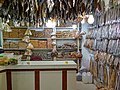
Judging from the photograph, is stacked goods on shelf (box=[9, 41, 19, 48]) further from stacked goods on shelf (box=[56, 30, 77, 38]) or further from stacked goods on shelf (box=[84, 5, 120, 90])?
stacked goods on shelf (box=[84, 5, 120, 90])

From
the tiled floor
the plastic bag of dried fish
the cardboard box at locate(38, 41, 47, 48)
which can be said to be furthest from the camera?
the cardboard box at locate(38, 41, 47, 48)

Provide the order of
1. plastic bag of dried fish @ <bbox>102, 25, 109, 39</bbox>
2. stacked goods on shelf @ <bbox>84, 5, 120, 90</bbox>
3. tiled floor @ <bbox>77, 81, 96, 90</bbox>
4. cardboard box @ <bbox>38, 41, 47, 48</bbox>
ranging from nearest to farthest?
stacked goods on shelf @ <bbox>84, 5, 120, 90</bbox> < plastic bag of dried fish @ <bbox>102, 25, 109, 39</bbox> < tiled floor @ <bbox>77, 81, 96, 90</bbox> < cardboard box @ <bbox>38, 41, 47, 48</bbox>

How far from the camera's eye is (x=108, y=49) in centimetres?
570

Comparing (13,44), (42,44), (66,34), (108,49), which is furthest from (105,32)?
(13,44)

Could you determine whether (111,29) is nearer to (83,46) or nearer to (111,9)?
(111,9)

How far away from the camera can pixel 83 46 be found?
9.05m

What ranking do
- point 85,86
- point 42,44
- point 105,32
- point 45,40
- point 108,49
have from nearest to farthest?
point 108,49
point 105,32
point 85,86
point 42,44
point 45,40

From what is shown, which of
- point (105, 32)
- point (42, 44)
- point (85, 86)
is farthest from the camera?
point (42, 44)

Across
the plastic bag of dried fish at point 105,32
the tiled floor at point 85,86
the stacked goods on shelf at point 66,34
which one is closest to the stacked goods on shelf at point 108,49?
the plastic bag of dried fish at point 105,32

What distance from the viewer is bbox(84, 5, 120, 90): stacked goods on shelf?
4988mm

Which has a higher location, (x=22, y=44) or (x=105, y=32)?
(x=105, y=32)

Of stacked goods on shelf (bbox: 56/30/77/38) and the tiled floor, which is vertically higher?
stacked goods on shelf (bbox: 56/30/77/38)

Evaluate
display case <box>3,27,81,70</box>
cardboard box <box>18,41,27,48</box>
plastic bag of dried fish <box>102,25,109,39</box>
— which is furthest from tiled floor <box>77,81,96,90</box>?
cardboard box <box>18,41,27,48</box>

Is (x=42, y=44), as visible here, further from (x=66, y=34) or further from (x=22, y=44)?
(x=66, y=34)
